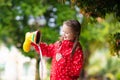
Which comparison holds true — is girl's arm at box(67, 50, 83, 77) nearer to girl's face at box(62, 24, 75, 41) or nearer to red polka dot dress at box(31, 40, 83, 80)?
red polka dot dress at box(31, 40, 83, 80)

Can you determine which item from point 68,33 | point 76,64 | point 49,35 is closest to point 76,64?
point 76,64

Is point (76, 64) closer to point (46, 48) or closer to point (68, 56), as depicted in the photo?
point (68, 56)

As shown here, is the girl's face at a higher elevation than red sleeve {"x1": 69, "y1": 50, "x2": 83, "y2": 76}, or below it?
higher

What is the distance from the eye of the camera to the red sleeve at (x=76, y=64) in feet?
20.3

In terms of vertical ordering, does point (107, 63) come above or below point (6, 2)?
below

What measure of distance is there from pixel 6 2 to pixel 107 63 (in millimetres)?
16952

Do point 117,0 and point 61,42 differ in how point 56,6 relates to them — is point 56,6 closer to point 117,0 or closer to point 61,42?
point 117,0

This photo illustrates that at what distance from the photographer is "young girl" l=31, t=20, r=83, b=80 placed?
20.3ft

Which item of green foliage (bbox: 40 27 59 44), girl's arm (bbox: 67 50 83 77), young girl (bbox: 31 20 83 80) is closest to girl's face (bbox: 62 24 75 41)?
young girl (bbox: 31 20 83 80)

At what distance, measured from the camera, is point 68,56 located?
6.23m

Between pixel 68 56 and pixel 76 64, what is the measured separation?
0.44 ft

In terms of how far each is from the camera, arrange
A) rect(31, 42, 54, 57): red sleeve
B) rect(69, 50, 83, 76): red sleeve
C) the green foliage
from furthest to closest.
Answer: the green foliage → rect(31, 42, 54, 57): red sleeve → rect(69, 50, 83, 76): red sleeve

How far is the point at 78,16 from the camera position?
1388cm

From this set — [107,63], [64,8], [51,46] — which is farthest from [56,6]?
[107,63]
